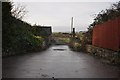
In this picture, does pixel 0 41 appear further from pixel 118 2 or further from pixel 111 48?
pixel 118 2

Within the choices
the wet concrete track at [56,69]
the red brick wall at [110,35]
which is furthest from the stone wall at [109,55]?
the wet concrete track at [56,69]

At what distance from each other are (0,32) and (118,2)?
14554 mm

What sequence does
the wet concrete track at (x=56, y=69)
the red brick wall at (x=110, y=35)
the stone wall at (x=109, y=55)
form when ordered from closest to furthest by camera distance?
the wet concrete track at (x=56, y=69) < the stone wall at (x=109, y=55) < the red brick wall at (x=110, y=35)

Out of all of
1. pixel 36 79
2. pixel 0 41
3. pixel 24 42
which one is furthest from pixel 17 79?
pixel 24 42

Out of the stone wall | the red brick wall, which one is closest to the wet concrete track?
the stone wall

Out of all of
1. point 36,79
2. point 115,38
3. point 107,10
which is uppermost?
point 107,10

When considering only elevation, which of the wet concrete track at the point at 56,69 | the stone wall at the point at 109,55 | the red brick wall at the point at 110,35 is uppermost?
the red brick wall at the point at 110,35

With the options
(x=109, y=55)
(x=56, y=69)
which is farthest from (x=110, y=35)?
(x=56, y=69)

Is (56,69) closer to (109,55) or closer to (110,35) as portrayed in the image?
(109,55)

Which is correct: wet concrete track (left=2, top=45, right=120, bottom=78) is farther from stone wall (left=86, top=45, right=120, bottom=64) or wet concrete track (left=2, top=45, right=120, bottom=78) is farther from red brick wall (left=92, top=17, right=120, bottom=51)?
red brick wall (left=92, top=17, right=120, bottom=51)

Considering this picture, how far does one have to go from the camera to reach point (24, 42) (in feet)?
93.2

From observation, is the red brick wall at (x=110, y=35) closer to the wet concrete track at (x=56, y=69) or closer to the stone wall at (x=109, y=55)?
the stone wall at (x=109, y=55)

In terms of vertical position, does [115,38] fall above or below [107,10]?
below

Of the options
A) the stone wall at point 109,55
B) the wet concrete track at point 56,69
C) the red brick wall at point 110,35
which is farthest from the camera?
the red brick wall at point 110,35
